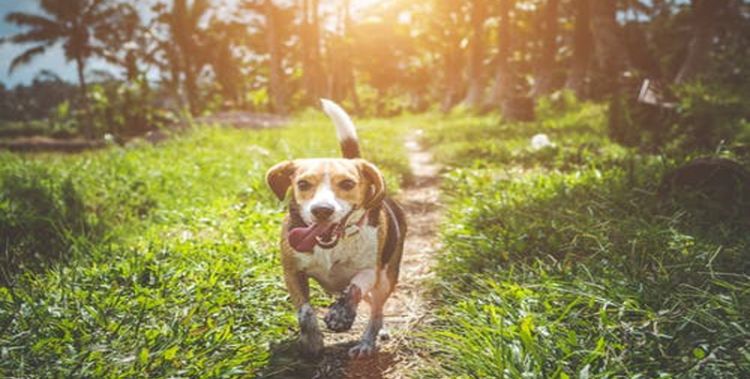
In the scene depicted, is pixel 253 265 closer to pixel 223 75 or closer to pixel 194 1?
pixel 194 1

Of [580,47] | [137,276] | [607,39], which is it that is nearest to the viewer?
[137,276]

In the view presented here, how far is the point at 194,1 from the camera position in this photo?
4284 cm

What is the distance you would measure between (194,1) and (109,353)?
4542cm

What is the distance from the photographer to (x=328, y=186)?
105 inches

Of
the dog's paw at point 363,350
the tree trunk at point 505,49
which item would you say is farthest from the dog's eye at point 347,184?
the tree trunk at point 505,49

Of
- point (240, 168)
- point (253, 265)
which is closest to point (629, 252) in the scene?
point (253, 265)

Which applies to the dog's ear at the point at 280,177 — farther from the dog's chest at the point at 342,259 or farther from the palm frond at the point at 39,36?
the palm frond at the point at 39,36

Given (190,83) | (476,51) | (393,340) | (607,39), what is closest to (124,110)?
(190,83)

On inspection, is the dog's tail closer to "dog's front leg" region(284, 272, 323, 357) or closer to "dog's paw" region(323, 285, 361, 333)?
"dog's front leg" region(284, 272, 323, 357)

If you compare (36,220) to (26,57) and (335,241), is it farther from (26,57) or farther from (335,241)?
(26,57)

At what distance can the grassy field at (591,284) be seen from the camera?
212cm

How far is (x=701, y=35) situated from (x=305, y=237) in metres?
12.3

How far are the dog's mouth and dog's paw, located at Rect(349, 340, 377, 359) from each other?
59 centimetres

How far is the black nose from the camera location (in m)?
2.47
